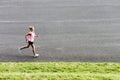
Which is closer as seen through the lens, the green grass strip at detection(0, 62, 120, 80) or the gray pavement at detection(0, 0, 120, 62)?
the green grass strip at detection(0, 62, 120, 80)

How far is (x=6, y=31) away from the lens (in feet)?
51.2

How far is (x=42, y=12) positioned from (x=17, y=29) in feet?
10.3

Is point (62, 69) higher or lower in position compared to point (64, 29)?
lower

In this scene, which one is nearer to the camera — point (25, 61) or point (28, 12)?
point (25, 61)

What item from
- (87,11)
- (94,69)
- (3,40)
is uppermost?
(87,11)

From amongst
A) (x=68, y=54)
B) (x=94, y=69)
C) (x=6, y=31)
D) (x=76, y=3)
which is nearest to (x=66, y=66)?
(x=94, y=69)

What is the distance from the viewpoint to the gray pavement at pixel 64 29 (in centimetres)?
1260

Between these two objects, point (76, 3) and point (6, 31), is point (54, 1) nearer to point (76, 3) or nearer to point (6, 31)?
point (76, 3)

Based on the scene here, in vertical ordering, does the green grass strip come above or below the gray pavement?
below

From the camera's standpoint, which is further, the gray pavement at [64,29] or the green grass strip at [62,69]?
the gray pavement at [64,29]

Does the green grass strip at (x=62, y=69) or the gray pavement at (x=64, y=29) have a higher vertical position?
the gray pavement at (x=64, y=29)

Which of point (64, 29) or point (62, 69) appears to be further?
point (64, 29)

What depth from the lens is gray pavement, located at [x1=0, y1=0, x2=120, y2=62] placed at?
12602mm

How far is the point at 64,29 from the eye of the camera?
51.2 feet
